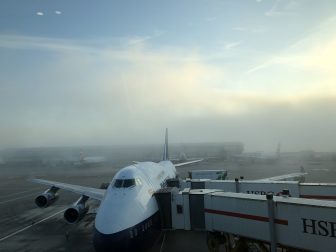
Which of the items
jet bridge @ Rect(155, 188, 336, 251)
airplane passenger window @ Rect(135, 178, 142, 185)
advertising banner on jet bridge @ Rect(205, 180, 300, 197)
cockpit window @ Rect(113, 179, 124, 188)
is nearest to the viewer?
jet bridge @ Rect(155, 188, 336, 251)

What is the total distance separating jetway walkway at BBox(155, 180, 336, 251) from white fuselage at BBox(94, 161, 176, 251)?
168cm

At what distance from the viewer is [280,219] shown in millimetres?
16250

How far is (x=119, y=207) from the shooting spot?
62.1ft

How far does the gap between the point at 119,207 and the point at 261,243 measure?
8335 mm

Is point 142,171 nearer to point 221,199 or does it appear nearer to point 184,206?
point 184,206

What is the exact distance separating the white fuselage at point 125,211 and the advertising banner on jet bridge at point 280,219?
3921 millimetres

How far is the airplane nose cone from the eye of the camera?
17.0 metres

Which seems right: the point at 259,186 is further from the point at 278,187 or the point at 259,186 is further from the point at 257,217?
the point at 257,217

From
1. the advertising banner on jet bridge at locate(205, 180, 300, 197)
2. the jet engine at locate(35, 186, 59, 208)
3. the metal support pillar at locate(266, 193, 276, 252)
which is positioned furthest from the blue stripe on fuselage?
the jet engine at locate(35, 186, 59, 208)

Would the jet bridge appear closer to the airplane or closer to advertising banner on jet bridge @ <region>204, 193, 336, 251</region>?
advertising banner on jet bridge @ <region>204, 193, 336, 251</region>

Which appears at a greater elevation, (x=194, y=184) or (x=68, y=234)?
(x=194, y=184)

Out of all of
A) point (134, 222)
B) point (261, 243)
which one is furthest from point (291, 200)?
point (134, 222)

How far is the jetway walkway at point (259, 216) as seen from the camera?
1490 centimetres

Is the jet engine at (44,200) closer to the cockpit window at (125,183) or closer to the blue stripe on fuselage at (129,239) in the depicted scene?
the cockpit window at (125,183)
